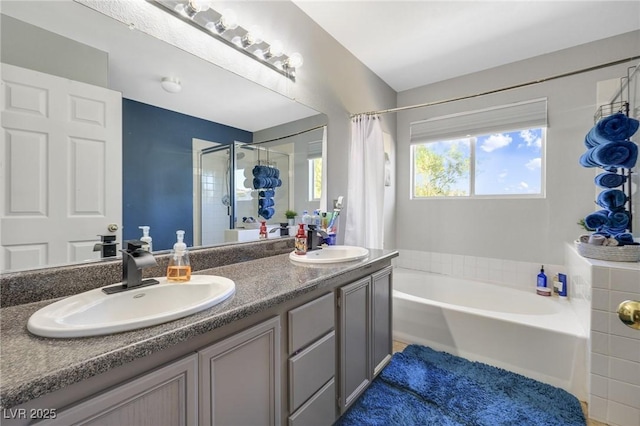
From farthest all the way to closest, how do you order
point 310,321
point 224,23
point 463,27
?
point 463,27 → point 224,23 → point 310,321

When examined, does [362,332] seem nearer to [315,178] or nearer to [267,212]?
[267,212]

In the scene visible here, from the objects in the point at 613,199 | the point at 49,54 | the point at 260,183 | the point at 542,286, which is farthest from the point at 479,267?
the point at 49,54

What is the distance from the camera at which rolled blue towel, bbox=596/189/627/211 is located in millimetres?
1644

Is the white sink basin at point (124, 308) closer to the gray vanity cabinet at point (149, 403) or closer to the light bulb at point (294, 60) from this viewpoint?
the gray vanity cabinet at point (149, 403)

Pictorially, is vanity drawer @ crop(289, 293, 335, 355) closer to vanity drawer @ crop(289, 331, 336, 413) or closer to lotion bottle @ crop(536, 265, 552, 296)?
vanity drawer @ crop(289, 331, 336, 413)

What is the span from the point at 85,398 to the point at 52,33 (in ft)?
3.71

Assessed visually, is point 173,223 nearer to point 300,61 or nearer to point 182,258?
point 182,258

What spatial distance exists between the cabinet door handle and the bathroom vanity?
87cm

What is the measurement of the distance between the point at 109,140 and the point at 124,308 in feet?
2.06

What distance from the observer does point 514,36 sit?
2203 millimetres

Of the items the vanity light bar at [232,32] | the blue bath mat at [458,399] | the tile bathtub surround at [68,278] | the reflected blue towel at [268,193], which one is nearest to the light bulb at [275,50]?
the vanity light bar at [232,32]

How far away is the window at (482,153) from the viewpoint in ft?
8.36

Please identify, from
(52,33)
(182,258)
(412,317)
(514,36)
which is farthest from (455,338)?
(52,33)

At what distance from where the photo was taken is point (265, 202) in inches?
70.7
